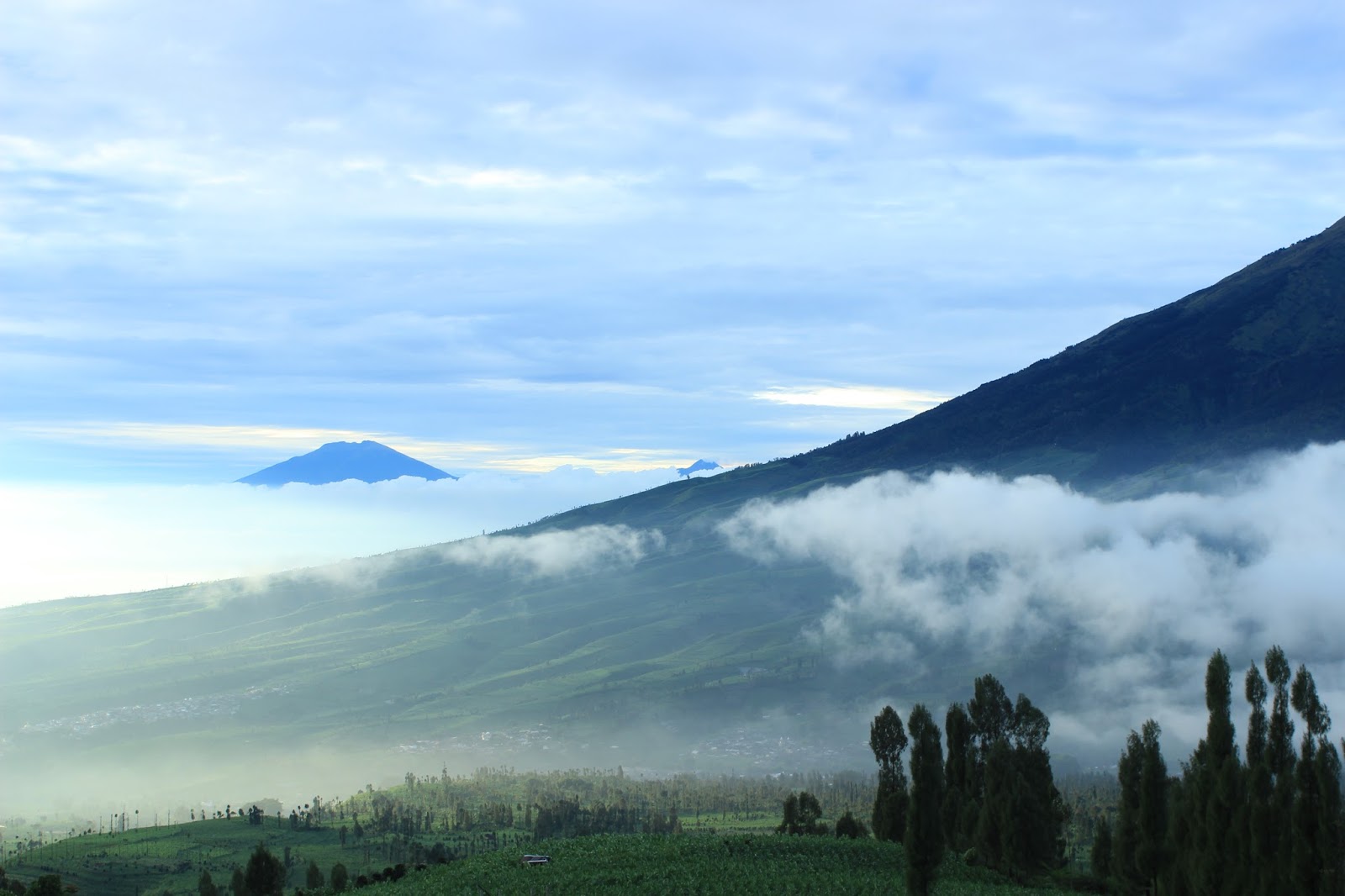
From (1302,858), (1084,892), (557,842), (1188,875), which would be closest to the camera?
(1302,858)

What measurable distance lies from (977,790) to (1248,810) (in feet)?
169

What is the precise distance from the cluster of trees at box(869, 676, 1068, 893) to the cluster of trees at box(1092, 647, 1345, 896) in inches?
362

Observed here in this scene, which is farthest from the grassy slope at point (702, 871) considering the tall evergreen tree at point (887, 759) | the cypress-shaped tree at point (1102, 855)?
the tall evergreen tree at point (887, 759)

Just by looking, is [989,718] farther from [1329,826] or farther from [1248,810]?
[1329,826]

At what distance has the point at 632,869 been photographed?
107 metres

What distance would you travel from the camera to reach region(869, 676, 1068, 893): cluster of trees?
308 ft

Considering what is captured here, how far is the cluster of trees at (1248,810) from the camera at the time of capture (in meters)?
90.7

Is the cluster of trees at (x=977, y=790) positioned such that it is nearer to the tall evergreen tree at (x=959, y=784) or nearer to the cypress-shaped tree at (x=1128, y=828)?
the tall evergreen tree at (x=959, y=784)

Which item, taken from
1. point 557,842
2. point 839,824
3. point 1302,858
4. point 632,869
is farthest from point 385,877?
point 1302,858

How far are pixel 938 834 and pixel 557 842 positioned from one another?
57193 mm

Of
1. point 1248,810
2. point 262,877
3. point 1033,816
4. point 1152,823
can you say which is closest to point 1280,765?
point 1248,810

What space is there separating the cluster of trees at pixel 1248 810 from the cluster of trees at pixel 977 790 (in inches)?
362

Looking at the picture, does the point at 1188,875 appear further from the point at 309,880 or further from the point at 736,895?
the point at 309,880

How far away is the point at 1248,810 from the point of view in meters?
96.4
